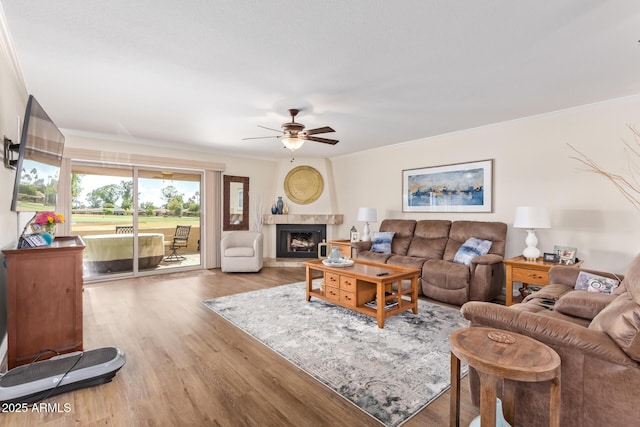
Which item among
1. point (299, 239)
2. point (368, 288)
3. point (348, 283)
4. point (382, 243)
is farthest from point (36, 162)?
point (299, 239)

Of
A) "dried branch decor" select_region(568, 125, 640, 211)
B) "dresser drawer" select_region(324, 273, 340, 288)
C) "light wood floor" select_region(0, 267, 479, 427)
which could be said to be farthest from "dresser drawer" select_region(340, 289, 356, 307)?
"dried branch decor" select_region(568, 125, 640, 211)

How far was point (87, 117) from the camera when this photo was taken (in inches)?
154

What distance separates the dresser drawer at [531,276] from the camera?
3326mm

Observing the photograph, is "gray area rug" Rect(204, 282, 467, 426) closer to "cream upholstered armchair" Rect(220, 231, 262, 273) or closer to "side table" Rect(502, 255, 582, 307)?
"side table" Rect(502, 255, 582, 307)

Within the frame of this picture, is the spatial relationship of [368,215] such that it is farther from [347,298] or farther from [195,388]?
[195,388]

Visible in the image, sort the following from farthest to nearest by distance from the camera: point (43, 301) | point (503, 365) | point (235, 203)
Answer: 1. point (235, 203)
2. point (43, 301)
3. point (503, 365)

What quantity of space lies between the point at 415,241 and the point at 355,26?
3.61 metres

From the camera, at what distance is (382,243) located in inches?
201

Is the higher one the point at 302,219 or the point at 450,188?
the point at 450,188

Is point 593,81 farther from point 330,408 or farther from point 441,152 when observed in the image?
point 330,408

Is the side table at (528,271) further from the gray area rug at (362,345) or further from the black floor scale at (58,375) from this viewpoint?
the black floor scale at (58,375)

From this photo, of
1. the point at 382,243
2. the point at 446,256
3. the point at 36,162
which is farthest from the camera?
the point at 382,243

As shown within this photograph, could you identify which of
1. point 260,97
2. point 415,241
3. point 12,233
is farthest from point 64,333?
point 415,241

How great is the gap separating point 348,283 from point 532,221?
220 centimetres
